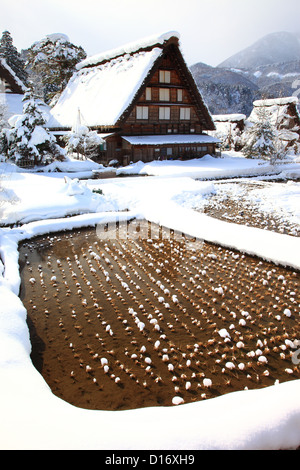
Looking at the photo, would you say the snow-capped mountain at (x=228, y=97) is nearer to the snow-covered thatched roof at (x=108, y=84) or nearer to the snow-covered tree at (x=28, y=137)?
the snow-covered thatched roof at (x=108, y=84)

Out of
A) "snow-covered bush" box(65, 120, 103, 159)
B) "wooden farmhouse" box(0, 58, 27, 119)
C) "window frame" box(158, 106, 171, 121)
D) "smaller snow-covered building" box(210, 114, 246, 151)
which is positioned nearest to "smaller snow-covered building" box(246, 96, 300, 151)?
"smaller snow-covered building" box(210, 114, 246, 151)

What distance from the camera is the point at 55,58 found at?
1431 inches

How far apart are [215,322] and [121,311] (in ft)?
→ 5.73

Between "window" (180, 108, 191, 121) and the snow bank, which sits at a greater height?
"window" (180, 108, 191, 121)

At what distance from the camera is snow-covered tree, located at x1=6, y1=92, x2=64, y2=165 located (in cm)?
2008

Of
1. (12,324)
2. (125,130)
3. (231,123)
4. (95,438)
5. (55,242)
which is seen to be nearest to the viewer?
(95,438)

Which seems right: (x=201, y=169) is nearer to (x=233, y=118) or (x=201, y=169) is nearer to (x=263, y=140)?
(x=263, y=140)

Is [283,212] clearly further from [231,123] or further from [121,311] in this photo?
[231,123]

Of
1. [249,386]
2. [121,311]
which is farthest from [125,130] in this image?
[249,386]

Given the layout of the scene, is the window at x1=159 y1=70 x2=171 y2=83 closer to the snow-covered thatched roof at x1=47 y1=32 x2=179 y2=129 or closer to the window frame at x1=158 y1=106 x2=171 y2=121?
the snow-covered thatched roof at x1=47 y1=32 x2=179 y2=129

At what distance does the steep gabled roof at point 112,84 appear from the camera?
78.8 ft

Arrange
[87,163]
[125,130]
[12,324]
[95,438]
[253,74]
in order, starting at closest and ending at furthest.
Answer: [95,438] → [12,324] → [87,163] → [125,130] → [253,74]

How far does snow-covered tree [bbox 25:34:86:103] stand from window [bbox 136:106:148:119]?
15.4 meters

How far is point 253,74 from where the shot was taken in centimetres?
9100
